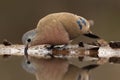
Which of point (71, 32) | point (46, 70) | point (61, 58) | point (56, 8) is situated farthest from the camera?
point (56, 8)

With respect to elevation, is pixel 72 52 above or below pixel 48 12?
below

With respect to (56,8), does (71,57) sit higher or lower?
lower

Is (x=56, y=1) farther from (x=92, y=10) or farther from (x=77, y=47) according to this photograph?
(x=77, y=47)

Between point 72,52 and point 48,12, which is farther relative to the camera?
point 48,12

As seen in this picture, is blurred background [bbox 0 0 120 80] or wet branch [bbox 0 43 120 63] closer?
wet branch [bbox 0 43 120 63]

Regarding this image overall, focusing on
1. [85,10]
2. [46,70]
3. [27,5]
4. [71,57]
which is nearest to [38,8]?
[27,5]

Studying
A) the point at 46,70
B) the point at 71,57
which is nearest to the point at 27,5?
the point at 71,57

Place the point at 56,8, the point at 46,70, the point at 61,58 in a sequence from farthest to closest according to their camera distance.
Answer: the point at 56,8 → the point at 61,58 → the point at 46,70

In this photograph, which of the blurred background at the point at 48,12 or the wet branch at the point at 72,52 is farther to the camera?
the blurred background at the point at 48,12

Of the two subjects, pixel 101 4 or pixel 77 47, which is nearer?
pixel 77 47

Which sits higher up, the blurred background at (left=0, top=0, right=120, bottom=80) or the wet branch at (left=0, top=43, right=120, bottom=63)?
the blurred background at (left=0, top=0, right=120, bottom=80)

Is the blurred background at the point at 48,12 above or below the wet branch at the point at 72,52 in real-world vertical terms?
above
